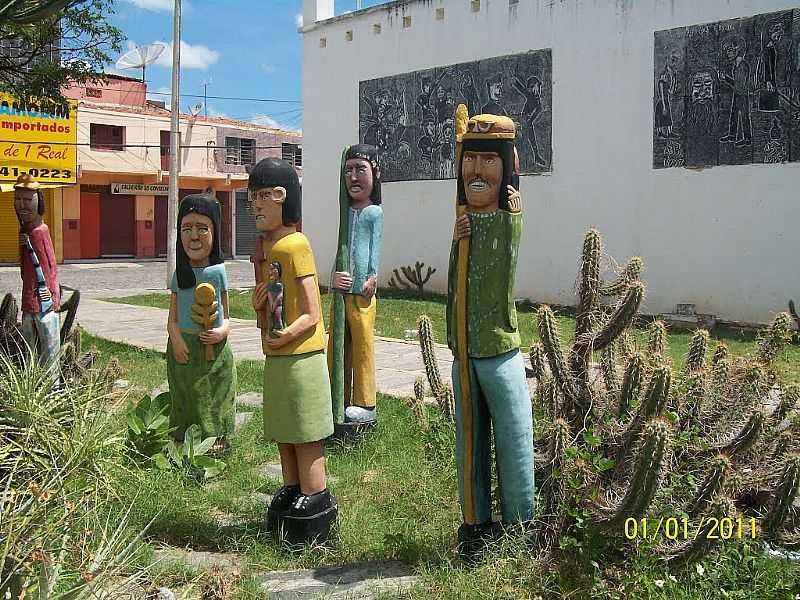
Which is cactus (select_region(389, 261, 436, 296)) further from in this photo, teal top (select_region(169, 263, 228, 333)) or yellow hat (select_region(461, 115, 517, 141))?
yellow hat (select_region(461, 115, 517, 141))

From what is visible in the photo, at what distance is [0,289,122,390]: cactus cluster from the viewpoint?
5.88 metres

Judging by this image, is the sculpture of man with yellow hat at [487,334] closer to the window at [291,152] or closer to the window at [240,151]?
the window at [240,151]

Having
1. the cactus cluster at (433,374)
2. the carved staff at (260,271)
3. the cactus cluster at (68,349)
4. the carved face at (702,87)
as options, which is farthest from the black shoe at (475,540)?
the carved face at (702,87)

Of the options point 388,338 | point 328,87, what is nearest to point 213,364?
point 388,338

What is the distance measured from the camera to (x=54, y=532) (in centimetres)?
284

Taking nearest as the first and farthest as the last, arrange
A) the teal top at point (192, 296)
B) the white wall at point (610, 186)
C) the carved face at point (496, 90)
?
1. the teal top at point (192, 296)
2. the white wall at point (610, 186)
3. the carved face at point (496, 90)

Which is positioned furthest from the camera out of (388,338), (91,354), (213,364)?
(388,338)

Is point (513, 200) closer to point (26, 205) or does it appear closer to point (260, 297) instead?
point (260, 297)

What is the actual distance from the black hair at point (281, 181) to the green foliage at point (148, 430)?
5.43 ft

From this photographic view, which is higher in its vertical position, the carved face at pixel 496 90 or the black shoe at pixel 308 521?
the carved face at pixel 496 90

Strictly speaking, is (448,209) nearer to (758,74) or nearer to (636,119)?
(636,119)

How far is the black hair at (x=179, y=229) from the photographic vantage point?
15.3 feet

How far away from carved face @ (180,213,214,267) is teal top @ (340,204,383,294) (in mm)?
1034

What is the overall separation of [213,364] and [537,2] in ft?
33.9
